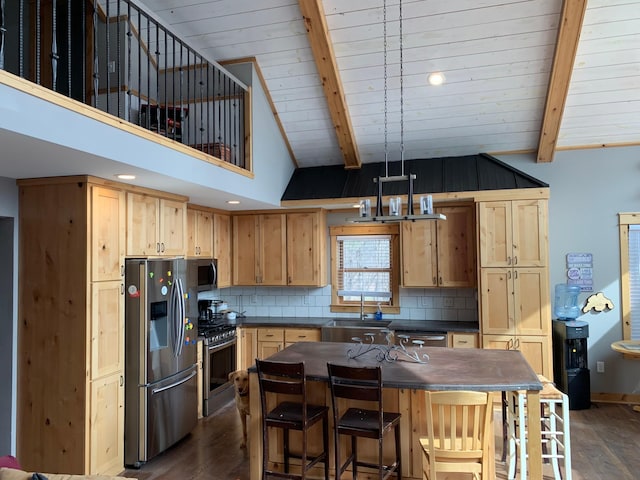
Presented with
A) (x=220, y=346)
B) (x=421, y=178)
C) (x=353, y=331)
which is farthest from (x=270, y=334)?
(x=421, y=178)

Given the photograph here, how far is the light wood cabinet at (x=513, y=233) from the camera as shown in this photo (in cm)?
503

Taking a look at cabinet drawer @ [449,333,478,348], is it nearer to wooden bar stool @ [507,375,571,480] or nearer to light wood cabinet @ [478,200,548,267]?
light wood cabinet @ [478,200,548,267]

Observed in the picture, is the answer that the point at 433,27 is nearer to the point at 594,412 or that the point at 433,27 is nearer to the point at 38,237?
the point at 38,237

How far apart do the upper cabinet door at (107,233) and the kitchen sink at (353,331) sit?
2.63m

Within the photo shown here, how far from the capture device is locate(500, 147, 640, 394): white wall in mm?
5320

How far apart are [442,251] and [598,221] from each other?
5.98 feet

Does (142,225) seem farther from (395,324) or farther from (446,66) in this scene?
(446,66)

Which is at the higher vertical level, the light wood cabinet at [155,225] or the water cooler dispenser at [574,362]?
the light wood cabinet at [155,225]

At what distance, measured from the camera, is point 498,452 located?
405cm

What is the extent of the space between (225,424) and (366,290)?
7.92ft

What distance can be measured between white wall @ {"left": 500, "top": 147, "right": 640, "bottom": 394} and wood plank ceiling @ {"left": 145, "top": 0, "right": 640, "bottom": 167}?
22 cm

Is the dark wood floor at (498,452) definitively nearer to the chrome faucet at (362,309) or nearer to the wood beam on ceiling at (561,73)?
the chrome faucet at (362,309)

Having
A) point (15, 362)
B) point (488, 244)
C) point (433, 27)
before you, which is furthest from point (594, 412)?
point (15, 362)

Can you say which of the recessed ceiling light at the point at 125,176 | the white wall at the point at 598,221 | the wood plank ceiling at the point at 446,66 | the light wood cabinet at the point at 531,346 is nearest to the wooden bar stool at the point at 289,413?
the recessed ceiling light at the point at 125,176
